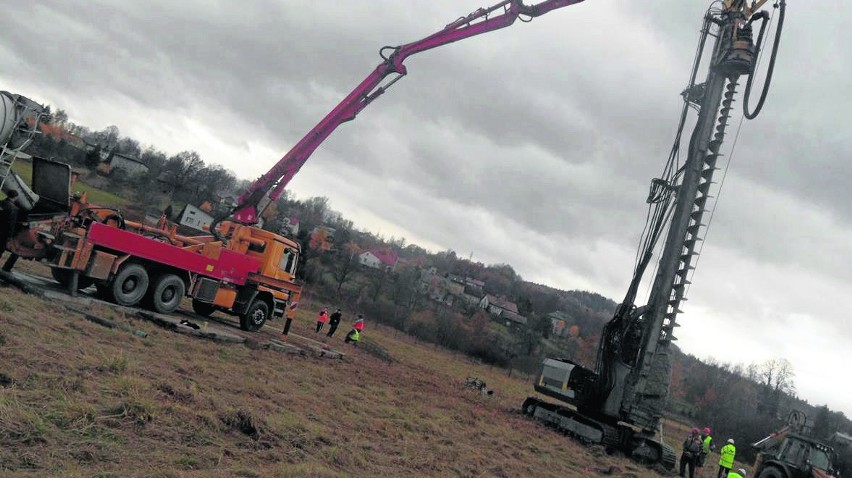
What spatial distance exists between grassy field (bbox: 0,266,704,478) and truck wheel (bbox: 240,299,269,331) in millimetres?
2685

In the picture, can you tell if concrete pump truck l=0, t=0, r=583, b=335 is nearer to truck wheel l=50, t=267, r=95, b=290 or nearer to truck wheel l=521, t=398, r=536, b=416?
truck wheel l=50, t=267, r=95, b=290

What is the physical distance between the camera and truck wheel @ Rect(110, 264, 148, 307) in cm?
1278

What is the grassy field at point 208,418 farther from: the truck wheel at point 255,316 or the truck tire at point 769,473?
the truck tire at point 769,473

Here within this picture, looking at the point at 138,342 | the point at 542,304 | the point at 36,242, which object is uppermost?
the point at 542,304

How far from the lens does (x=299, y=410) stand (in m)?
8.48

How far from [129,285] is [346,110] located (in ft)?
24.8

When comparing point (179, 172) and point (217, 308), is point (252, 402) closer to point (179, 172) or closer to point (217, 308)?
point (217, 308)

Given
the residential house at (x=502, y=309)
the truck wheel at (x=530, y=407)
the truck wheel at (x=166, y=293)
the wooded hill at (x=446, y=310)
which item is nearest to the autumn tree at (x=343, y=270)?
the wooded hill at (x=446, y=310)

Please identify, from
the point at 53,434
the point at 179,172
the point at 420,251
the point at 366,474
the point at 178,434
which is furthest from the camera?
the point at 420,251

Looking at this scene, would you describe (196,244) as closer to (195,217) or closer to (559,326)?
(195,217)

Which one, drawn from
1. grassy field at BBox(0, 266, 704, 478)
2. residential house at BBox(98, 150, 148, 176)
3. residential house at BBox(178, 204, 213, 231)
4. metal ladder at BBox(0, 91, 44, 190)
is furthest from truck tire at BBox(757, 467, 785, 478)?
residential house at BBox(98, 150, 148, 176)

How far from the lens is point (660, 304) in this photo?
1455 centimetres

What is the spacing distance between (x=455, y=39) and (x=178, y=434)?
13.8 meters

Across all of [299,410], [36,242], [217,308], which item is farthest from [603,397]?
[36,242]
